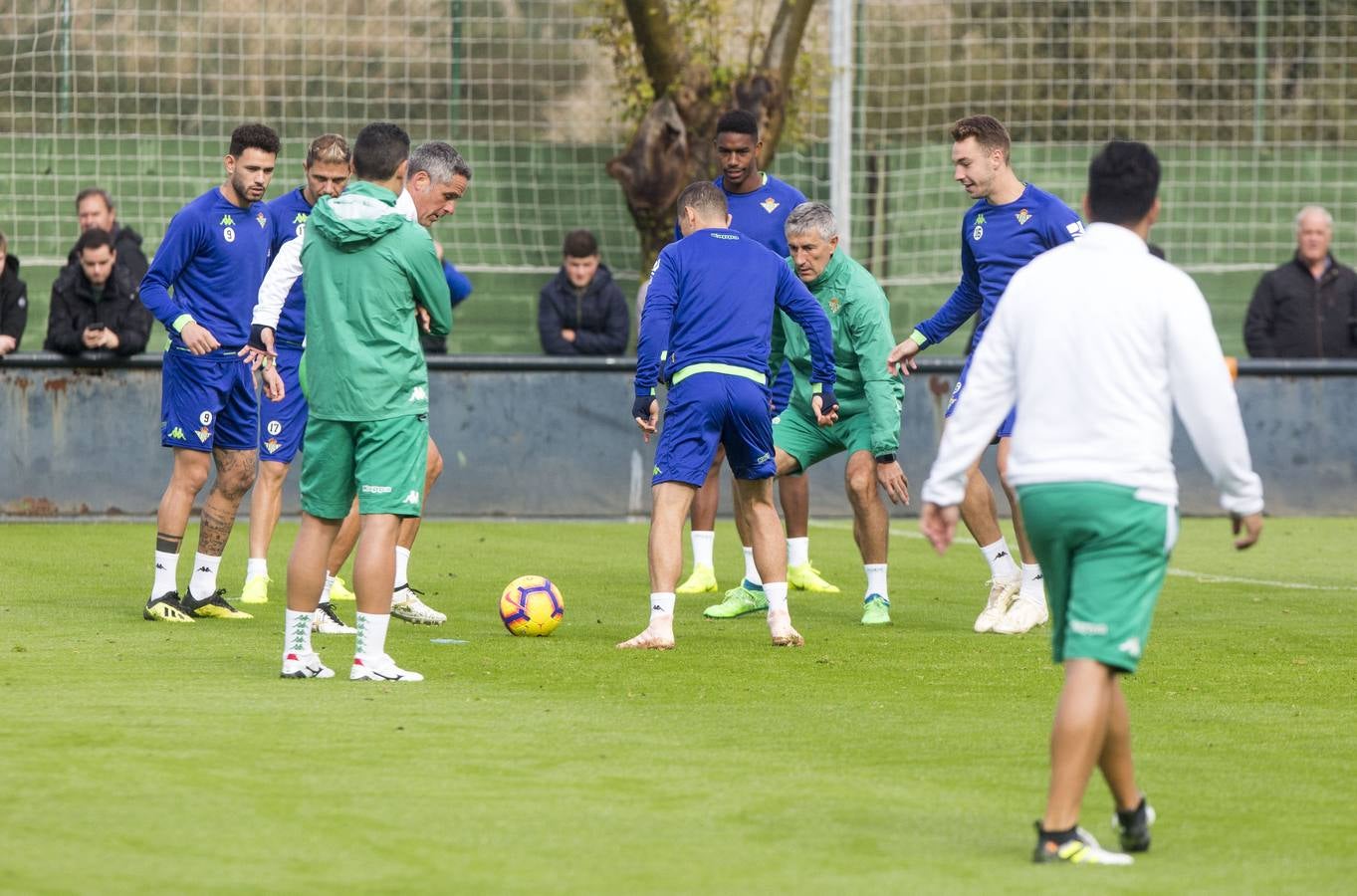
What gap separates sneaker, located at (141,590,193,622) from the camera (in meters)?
9.85

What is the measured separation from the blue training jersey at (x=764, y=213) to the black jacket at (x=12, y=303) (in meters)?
6.99

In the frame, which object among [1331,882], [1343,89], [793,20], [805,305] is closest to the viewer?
[1331,882]

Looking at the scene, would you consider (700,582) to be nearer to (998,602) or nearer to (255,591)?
(998,602)

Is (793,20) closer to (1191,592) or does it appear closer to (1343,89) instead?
(1343,89)

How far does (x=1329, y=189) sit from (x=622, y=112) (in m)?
7.24

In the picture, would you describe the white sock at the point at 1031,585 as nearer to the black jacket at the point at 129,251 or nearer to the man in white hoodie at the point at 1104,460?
the man in white hoodie at the point at 1104,460

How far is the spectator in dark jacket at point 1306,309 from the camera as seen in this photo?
57.8ft

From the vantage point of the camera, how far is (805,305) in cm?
932

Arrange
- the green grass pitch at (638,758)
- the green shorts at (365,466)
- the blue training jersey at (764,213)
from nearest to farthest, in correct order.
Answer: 1. the green grass pitch at (638,758)
2. the green shorts at (365,466)
3. the blue training jersey at (764,213)

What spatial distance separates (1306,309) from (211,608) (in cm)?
1096

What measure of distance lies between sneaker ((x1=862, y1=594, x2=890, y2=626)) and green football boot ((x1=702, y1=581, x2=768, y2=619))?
0.53 m

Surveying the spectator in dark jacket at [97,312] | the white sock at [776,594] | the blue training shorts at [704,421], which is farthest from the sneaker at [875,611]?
the spectator in dark jacket at [97,312]

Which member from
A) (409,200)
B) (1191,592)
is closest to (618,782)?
(409,200)

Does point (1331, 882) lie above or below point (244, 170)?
below
